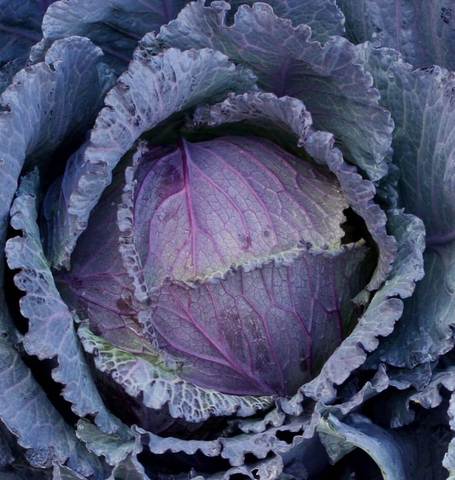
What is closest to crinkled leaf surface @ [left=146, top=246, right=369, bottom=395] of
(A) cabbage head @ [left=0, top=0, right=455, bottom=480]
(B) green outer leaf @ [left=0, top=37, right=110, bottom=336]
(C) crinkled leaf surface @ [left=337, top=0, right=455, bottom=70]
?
(A) cabbage head @ [left=0, top=0, right=455, bottom=480]

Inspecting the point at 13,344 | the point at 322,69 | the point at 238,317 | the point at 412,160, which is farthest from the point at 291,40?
the point at 13,344

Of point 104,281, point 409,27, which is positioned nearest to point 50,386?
point 104,281

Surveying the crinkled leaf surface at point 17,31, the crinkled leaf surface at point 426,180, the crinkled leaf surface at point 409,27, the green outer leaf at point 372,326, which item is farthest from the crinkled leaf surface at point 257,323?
the crinkled leaf surface at point 17,31

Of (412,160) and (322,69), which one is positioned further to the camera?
(412,160)

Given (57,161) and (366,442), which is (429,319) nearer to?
(366,442)

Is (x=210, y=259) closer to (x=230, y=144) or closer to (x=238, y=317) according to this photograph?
(x=238, y=317)
